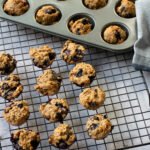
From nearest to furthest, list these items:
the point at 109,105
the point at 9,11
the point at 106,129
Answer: the point at 106,129 < the point at 109,105 < the point at 9,11

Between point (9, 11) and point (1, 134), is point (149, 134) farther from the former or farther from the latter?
point (9, 11)

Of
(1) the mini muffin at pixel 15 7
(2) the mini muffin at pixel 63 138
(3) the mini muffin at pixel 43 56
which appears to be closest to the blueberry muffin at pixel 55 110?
(2) the mini muffin at pixel 63 138

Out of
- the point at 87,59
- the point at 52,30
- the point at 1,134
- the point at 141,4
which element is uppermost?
the point at 141,4

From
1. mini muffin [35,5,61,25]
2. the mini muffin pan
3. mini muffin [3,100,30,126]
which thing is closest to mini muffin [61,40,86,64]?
the mini muffin pan

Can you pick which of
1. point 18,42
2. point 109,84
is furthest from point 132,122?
point 18,42

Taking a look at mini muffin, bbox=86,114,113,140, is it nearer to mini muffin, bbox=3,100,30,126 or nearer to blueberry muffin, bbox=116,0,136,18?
mini muffin, bbox=3,100,30,126

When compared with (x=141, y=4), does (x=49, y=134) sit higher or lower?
lower

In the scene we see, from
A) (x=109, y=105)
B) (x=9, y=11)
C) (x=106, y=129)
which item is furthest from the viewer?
(x=9, y=11)

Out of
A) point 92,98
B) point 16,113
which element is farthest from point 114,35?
point 16,113
